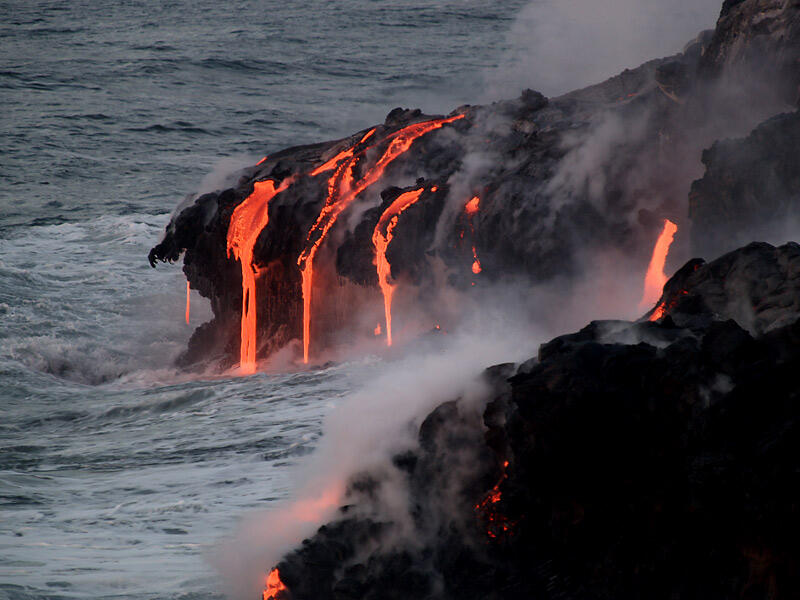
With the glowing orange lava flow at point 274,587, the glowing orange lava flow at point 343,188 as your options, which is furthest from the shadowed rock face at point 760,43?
the glowing orange lava flow at point 274,587

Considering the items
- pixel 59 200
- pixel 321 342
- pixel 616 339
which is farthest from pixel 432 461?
pixel 59 200

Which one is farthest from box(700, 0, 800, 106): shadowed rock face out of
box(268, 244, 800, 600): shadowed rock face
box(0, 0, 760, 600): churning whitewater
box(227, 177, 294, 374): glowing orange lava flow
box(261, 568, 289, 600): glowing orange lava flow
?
box(261, 568, 289, 600): glowing orange lava flow

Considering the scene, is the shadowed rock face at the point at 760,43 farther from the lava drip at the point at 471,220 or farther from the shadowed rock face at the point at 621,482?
the shadowed rock face at the point at 621,482

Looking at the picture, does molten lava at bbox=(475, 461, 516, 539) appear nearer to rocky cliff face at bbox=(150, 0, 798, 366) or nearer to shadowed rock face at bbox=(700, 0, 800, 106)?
rocky cliff face at bbox=(150, 0, 798, 366)

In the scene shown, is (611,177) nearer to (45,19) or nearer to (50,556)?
(50,556)

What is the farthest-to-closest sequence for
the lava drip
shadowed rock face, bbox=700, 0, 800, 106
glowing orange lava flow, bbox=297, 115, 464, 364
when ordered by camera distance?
A: 1. glowing orange lava flow, bbox=297, 115, 464, 364
2. the lava drip
3. shadowed rock face, bbox=700, 0, 800, 106

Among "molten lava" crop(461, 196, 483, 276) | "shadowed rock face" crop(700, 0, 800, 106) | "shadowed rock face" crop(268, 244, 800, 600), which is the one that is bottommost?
"shadowed rock face" crop(268, 244, 800, 600)

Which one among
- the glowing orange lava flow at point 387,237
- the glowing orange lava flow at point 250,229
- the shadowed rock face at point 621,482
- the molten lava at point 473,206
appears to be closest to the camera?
the shadowed rock face at point 621,482
